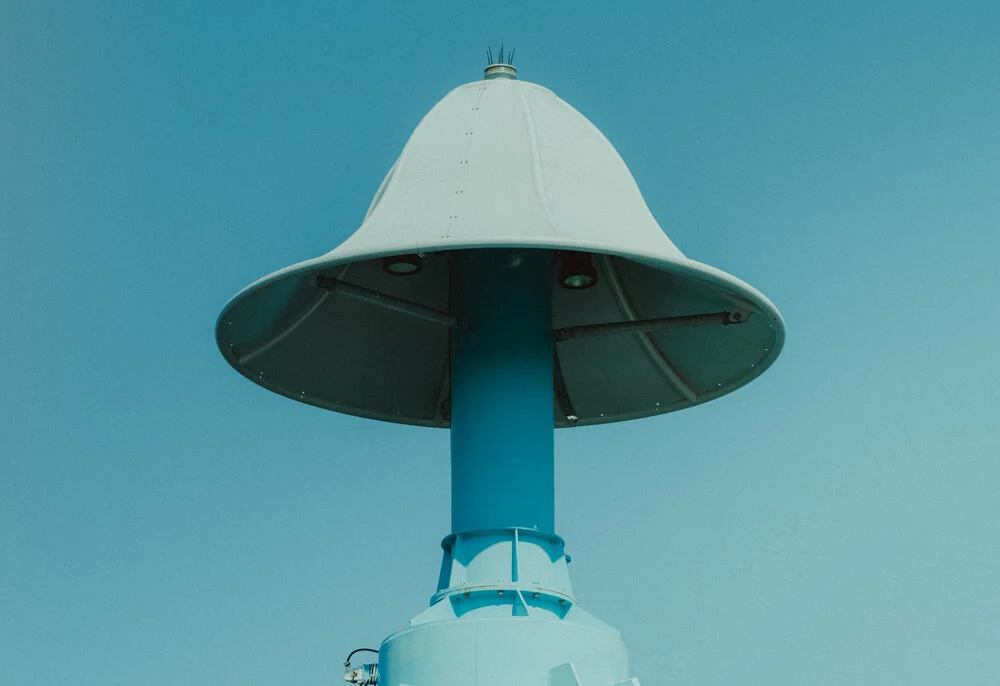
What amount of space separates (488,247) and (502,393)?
5.48 feet

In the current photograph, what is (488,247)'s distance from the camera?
45.8 ft

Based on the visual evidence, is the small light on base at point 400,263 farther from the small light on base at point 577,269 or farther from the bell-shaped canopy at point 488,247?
the small light on base at point 577,269

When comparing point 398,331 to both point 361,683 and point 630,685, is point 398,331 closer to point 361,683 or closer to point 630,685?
point 361,683

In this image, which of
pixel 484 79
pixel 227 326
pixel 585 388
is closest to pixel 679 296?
pixel 585 388

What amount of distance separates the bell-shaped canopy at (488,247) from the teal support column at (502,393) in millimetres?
490

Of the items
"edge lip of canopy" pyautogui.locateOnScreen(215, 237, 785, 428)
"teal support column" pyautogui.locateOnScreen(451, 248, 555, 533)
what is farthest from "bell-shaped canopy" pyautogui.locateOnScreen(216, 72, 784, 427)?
"teal support column" pyautogui.locateOnScreen(451, 248, 555, 533)

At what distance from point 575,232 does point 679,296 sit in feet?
8.30

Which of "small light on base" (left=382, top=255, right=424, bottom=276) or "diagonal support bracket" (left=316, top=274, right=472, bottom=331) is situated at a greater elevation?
"small light on base" (left=382, top=255, right=424, bottom=276)

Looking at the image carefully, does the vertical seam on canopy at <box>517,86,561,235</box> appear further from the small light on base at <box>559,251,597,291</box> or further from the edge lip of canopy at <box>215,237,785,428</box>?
the small light on base at <box>559,251,597,291</box>

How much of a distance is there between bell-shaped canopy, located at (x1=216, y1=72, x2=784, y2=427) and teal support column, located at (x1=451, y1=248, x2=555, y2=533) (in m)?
0.49

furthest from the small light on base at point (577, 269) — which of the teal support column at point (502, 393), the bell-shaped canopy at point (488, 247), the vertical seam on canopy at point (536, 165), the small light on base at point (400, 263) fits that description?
the small light on base at point (400, 263)

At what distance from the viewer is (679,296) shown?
16438 millimetres

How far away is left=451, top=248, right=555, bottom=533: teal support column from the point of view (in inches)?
580

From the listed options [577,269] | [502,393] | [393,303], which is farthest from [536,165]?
[502,393]
